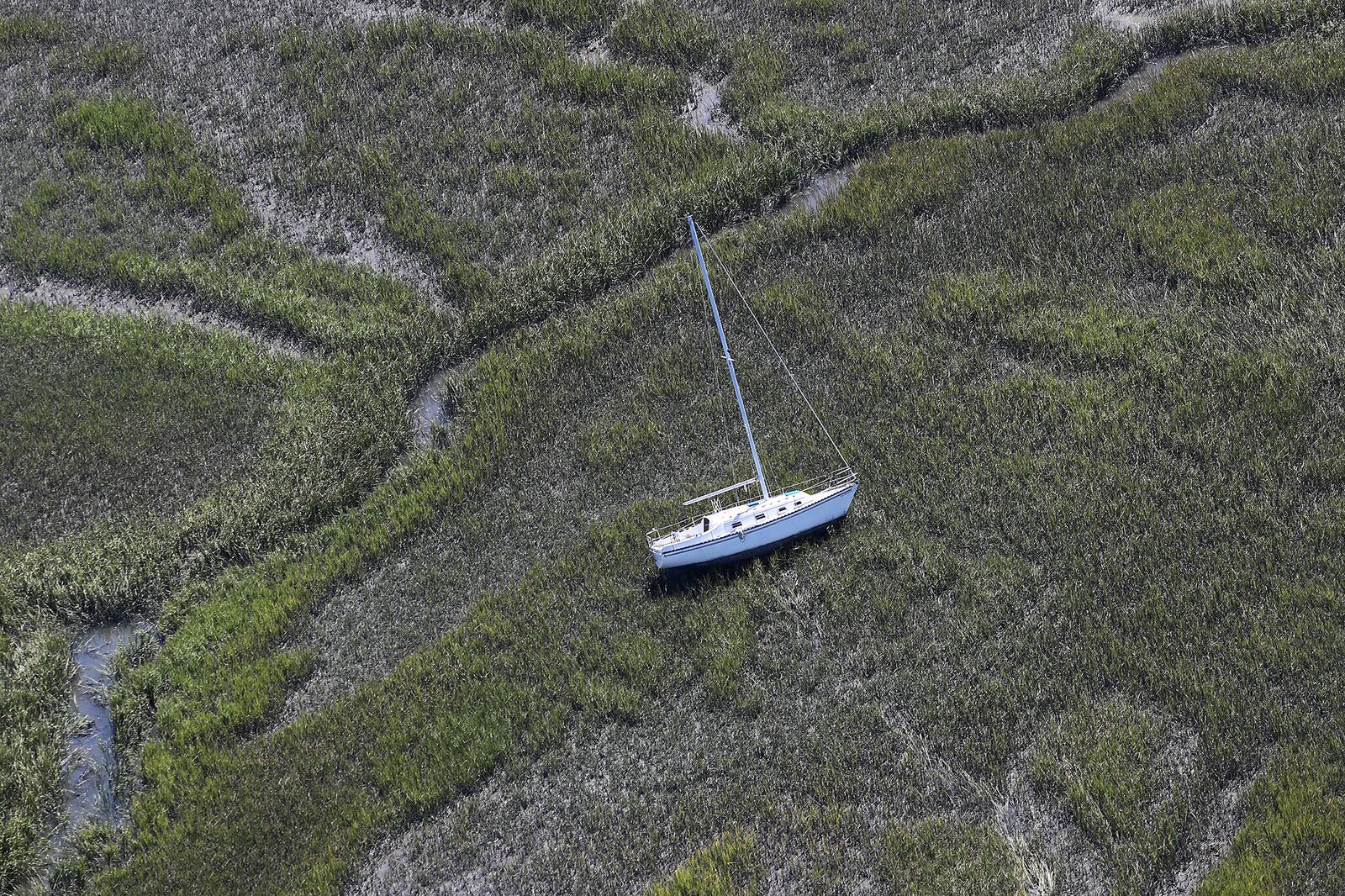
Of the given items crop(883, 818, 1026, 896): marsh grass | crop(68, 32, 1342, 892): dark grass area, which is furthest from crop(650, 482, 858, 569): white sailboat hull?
crop(883, 818, 1026, 896): marsh grass

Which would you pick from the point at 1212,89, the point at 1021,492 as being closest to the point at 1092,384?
the point at 1021,492

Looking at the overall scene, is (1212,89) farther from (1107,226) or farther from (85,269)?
(85,269)

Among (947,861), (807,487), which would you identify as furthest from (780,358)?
(947,861)

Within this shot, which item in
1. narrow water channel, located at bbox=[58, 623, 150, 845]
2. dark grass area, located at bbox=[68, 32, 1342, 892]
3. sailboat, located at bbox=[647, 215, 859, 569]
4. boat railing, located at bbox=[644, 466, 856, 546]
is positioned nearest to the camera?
dark grass area, located at bbox=[68, 32, 1342, 892]

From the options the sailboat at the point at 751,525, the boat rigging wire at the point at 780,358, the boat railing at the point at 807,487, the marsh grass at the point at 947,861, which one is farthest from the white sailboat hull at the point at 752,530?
the marsh grass at the point at 947,861

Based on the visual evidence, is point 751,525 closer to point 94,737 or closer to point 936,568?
point 936,568

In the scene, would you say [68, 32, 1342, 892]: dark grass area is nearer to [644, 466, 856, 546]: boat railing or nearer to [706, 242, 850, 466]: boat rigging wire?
[706, 242, 850, 466]: boat rigging wire
